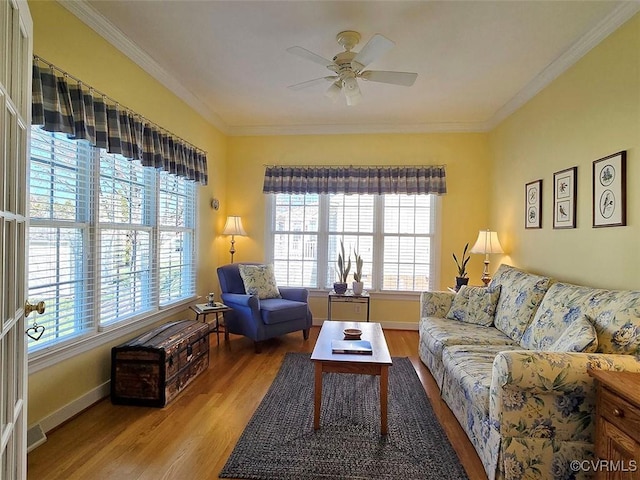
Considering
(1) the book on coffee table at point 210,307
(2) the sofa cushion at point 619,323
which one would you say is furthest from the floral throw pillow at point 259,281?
(2) the sofa cushion at point 619,323

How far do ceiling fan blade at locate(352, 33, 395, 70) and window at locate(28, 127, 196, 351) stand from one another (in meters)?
1.95

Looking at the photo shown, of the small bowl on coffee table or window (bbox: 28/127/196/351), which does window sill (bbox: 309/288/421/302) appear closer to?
the small bowl on coffee table

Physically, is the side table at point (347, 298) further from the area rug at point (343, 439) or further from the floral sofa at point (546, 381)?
the floral sofa at point (546, 381)

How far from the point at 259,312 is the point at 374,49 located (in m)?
2.61

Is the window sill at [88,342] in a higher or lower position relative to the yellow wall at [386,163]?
lower

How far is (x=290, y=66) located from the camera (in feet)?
9.91

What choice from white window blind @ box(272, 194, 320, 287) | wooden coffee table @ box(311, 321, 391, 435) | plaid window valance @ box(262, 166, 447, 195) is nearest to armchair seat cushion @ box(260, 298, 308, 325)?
white window blind @ box(272, 194, 320, 287)

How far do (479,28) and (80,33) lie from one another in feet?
8.80

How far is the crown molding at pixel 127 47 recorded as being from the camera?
2227mm

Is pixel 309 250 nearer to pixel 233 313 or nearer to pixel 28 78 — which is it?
pixel 233 313

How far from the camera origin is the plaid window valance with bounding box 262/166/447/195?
447 centimetres

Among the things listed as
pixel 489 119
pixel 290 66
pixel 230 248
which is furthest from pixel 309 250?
pixel 489 119

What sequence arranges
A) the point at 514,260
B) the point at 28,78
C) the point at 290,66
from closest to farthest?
the point at 28,78 → the point at 290,66 → the point at 514,260

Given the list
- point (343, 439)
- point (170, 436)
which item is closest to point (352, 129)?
point (343, 439)
